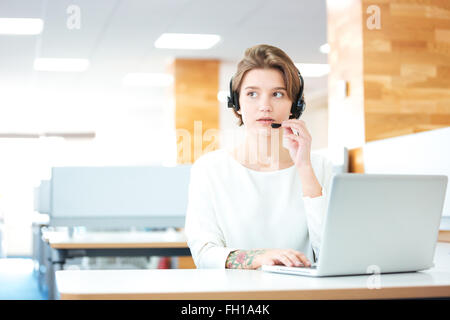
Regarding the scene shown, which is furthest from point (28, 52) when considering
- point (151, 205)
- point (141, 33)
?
point (151, 205)

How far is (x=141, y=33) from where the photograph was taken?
20.9 feet

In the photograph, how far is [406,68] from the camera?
385cm

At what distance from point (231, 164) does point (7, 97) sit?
8.85 metres

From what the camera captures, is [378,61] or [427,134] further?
[378,61]

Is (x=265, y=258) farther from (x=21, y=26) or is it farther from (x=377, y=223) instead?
(x=21, y=26)

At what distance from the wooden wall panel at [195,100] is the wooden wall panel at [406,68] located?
382 cm

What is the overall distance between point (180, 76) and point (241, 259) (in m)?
6.38

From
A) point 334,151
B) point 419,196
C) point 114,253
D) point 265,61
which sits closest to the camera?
point 419,196

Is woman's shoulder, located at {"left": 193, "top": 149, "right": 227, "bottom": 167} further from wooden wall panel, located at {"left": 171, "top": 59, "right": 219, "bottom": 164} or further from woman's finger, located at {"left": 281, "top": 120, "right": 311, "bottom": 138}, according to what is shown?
wooden wall panel, located at {"left": 171, "top": 59, "right": 219, "bottom": 164}

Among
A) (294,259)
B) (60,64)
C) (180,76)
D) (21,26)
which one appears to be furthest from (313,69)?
(294,259)

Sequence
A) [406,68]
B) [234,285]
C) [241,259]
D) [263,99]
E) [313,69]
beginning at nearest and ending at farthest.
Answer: [234,285], [241,259], [263,99], [406,68], [313,69]

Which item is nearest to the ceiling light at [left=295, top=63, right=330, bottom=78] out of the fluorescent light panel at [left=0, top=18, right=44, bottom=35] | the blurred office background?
the blurred office background

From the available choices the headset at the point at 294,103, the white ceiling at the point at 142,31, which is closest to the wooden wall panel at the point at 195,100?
the white ceiling at the point at 142,31
